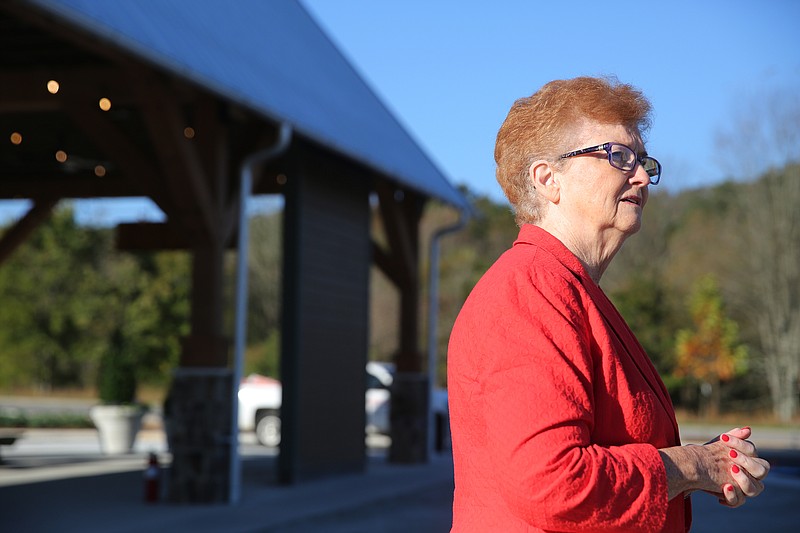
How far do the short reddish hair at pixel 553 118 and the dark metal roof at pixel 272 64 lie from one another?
188 inches

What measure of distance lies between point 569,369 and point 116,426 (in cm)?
1730

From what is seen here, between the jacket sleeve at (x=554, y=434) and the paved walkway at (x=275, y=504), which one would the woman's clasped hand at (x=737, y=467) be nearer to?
the jacket sleeve at (x=554, y=434)

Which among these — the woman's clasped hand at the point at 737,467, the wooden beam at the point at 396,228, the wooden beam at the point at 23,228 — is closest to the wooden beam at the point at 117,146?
the wooden beam at the point at 23,228

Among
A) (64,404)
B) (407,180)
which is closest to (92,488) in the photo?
(407,180)

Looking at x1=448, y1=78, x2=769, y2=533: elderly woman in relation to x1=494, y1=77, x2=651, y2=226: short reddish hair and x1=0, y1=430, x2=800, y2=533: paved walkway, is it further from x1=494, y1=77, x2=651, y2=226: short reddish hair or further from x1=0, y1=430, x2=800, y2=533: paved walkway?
x1=0, y1=430, x2=800, y2=533: paved walkway

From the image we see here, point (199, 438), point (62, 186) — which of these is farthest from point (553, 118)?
point (62, 186)

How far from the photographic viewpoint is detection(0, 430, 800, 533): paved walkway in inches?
372

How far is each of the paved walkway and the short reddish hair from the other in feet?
23.4

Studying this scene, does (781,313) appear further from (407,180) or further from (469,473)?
(469,473)

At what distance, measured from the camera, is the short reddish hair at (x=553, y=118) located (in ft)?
7.03

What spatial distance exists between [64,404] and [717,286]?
2094 centimetres

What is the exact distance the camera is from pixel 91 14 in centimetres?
703

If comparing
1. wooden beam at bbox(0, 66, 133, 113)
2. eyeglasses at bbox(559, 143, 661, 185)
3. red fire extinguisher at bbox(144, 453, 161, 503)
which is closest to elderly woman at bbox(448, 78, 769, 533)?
eyeglasses at bbox(559, 143, 661, 185)

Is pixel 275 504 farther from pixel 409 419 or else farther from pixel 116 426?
pixel 116 426
